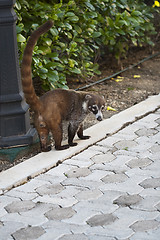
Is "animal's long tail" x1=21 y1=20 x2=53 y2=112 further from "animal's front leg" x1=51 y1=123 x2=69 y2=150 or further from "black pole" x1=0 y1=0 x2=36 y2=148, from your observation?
"black pole" x1=0 y1=0 x2=36 y2=148

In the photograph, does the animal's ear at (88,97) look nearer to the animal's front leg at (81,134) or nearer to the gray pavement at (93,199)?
the animal's front leg at (81,134)

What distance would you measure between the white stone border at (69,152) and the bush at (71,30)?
0.94 meters

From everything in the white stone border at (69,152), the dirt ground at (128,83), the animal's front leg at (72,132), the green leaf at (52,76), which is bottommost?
the dirt ground at (128,83)

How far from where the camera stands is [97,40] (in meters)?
8.21

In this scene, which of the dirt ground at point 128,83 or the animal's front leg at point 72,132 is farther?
the dirt ground at point 128,83

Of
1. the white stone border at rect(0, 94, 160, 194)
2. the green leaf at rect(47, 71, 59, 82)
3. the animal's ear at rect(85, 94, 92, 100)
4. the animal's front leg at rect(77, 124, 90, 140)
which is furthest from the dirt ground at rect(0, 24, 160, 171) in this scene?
the animal's ear at rect(85, 94, 92, 100)

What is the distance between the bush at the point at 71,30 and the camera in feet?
21.7

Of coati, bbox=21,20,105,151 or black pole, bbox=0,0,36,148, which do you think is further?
black pole, bbox=0,0,36,148

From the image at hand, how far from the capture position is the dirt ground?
24.2 feet

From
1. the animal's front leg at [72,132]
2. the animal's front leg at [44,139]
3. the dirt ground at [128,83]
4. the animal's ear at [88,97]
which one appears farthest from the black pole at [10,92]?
the dirt ground at [128,83]

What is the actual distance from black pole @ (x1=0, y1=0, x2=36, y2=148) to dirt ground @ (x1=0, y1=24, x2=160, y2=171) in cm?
97

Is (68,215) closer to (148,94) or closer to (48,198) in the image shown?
(48,198)

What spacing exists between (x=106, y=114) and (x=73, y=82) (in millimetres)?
1577

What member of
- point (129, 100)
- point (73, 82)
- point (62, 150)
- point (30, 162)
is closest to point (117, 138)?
point (62, 150)
